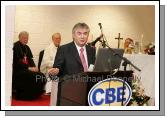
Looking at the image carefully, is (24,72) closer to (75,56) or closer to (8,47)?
(8,47)

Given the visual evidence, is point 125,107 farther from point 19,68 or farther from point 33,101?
point 19,68

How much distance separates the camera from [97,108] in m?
2.84

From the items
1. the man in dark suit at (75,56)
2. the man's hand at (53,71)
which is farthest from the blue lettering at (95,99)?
the man's hand at (53,71)

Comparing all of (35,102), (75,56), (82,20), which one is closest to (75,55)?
(75,56)

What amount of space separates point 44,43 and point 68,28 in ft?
0.95

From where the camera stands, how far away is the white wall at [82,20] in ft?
9.48

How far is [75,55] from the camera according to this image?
115 inches

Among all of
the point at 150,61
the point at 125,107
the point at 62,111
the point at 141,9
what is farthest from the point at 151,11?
the point at 62,111

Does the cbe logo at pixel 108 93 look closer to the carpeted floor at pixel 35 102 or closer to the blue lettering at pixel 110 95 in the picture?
the blue lettering at pixel 110 95

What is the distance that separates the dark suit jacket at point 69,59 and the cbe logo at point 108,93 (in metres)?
0.26

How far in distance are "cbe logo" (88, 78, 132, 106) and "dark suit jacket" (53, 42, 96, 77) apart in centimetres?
26

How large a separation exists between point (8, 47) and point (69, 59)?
2.08 ft

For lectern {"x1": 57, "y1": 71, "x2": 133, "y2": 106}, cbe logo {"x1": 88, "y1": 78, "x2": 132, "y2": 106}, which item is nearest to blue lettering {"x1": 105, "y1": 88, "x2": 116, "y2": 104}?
cbe logo {"x1": 88, "y1": 78, "x2": 132, "y2": 106}

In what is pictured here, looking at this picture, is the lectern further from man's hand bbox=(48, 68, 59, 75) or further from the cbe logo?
man's hand bbox=(48, 68, 59, 75)
